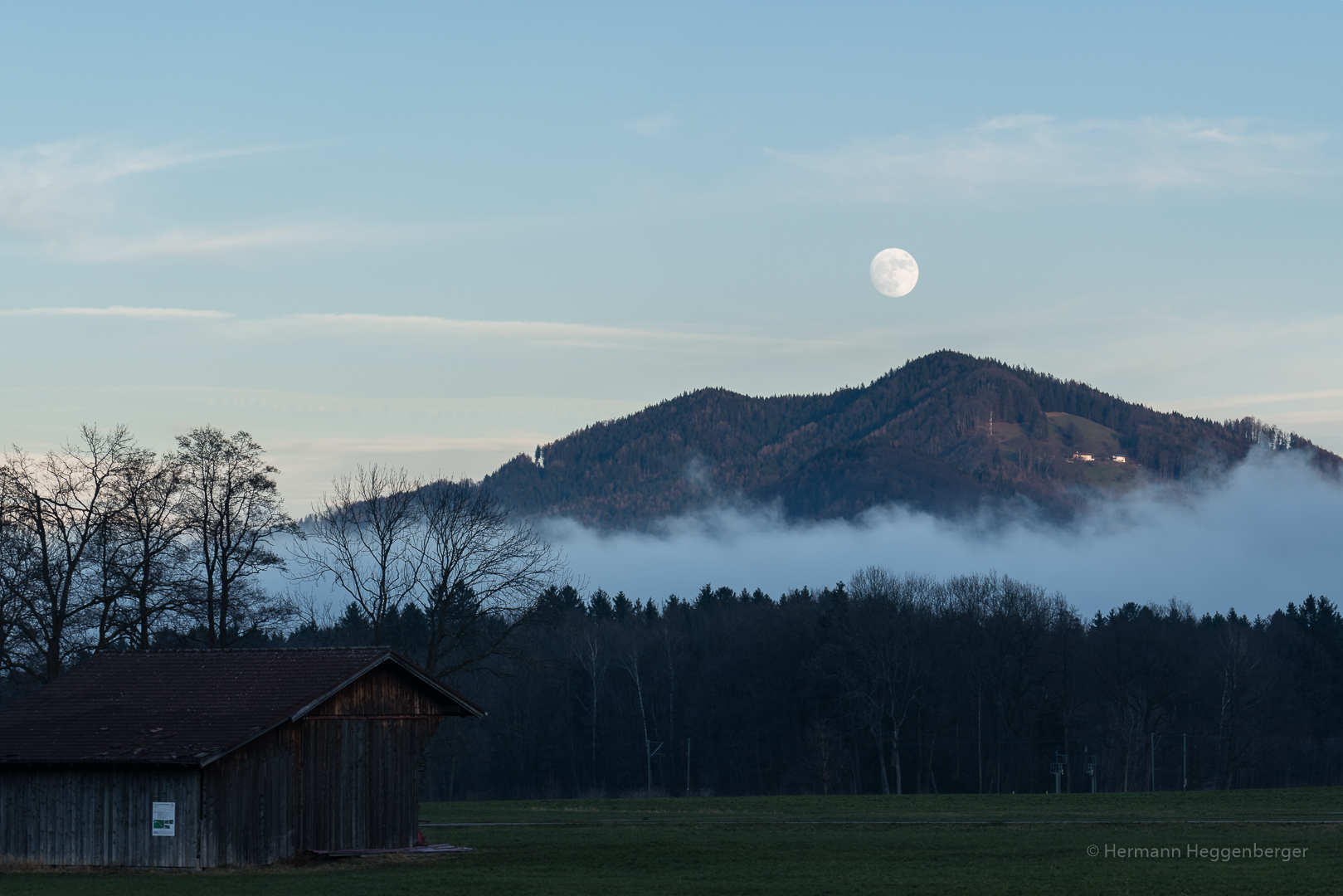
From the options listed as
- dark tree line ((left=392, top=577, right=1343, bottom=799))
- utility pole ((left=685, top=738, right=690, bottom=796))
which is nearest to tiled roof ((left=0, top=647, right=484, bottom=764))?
dark tree line ((left=392, top=577, right=1343, bottom=799))

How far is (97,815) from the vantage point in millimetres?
37312

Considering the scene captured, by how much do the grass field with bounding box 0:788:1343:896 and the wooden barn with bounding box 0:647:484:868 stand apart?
1.26m

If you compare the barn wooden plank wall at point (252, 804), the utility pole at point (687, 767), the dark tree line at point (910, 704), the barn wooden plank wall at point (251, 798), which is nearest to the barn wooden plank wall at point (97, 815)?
the barn wooden plank wall at point (251, 798)

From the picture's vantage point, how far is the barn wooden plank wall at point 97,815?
36438 mm

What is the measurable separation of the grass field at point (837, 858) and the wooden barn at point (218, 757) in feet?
4.13

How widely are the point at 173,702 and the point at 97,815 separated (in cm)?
372

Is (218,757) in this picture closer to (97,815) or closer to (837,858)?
(97,815)

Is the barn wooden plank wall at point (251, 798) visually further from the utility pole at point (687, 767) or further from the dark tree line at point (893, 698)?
the utility pole at point (687, 767)

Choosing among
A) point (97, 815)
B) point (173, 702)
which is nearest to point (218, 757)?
point (97, 815)

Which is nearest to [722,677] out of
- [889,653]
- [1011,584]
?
[889,653]

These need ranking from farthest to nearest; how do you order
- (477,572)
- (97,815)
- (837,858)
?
(477,572), (837,858), (97,815)

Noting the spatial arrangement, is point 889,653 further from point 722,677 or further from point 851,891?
point 851,891

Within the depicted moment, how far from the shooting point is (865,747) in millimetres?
118188

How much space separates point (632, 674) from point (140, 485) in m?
77.8
